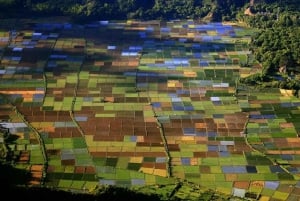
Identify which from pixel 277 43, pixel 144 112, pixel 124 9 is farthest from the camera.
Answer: pixel 124 9

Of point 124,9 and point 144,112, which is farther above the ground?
point 124,9

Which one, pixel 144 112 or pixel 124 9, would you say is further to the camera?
pixel 124 9

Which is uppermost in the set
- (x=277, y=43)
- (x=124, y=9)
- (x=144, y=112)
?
(x=124, y=9)

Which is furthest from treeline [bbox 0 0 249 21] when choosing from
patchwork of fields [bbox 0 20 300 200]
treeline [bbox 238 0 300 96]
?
patchwork of fields [bbox 0 20 300 200]

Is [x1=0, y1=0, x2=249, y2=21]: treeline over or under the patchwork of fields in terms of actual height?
over

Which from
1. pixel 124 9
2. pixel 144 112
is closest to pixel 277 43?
pixel 144 112

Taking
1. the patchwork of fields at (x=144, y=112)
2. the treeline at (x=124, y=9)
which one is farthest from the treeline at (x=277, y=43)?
the treeline at (x=124, y=9)

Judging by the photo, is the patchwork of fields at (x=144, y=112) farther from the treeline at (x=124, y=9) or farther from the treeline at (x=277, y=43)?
the treeline at (x=124, y=9)

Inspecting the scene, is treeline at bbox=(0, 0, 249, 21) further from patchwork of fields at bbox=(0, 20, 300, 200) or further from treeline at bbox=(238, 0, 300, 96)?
patchwork of fields at bbox=(0, 20, 300, 200)

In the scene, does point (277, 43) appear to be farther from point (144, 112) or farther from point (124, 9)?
point (124, 9)
